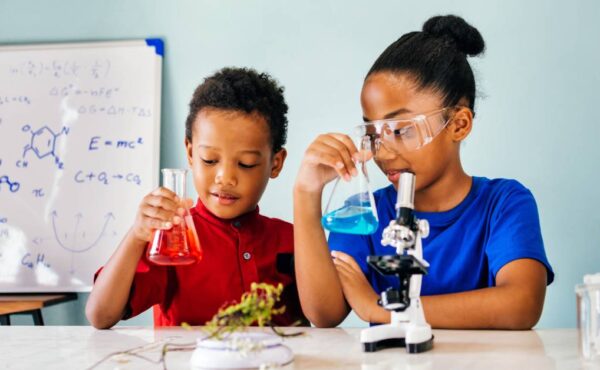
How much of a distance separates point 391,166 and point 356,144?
8.3 inches

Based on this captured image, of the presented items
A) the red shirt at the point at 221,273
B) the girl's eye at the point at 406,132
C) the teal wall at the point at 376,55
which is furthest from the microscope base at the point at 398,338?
the teal wall at the point at 376,55

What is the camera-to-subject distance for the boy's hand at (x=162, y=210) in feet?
3.66

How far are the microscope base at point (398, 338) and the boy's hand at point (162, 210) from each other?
1.13ft

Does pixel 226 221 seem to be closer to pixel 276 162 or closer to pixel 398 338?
pixel 276 162

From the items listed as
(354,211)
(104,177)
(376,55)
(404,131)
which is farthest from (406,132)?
(104,177)

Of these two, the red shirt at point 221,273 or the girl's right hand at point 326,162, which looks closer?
the girl's right hand at point 326,162

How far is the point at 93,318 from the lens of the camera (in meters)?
1.28

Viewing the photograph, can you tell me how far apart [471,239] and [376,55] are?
1228mm

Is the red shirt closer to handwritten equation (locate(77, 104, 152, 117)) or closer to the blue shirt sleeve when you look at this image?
the blue shirt sleeve

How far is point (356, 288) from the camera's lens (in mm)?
1253

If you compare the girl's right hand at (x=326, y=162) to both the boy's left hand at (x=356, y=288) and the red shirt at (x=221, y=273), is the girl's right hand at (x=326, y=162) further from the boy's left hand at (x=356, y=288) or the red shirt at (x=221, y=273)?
the red shirt at (x=221, y=273)

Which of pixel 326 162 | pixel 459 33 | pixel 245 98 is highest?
pixel 459 33

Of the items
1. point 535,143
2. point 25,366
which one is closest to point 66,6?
point 535,143

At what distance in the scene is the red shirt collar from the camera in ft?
5.01
